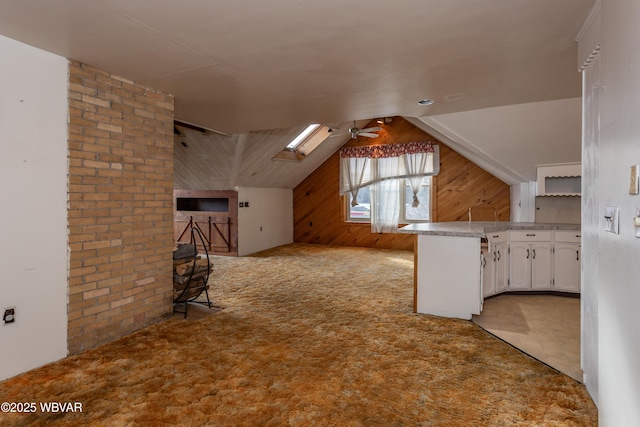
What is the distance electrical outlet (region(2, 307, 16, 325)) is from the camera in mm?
2282

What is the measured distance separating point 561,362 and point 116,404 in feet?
9.65

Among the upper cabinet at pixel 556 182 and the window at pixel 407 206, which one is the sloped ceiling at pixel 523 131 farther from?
the window at pixel 407 206

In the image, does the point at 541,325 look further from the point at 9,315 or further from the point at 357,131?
the point at 9,315

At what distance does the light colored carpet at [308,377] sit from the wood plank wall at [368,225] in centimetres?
382

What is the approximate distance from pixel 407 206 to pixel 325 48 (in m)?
5.86

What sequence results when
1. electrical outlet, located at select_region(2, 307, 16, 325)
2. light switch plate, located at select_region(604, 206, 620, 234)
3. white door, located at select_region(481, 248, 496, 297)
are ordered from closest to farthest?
light switch plate, located at select_region(604, 206, 620, 234), electrical outlet, located at select_region(2, 307, 16, 325), white door, located at select_region(481, 248, 496, 297)

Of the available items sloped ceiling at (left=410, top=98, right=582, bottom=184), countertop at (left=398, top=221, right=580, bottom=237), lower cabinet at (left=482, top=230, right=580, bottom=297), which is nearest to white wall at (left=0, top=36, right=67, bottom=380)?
countertop at (left=398, top=221, right=580, bottom=237)

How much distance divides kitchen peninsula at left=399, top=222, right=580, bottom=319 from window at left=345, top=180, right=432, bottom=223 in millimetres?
3299

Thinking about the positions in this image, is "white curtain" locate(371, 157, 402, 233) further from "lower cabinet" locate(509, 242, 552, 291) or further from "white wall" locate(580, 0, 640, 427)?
"white wall" locate(580, 0, 640, 427)

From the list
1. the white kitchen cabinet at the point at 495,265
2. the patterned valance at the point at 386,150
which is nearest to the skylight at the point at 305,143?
the patterned valance at the point at 386,150

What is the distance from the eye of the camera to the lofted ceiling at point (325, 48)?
1923mm

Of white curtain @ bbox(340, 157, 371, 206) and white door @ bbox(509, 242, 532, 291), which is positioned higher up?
white curtain @ bbox(340, 157, 371, 206)

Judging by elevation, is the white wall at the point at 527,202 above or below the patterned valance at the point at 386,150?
below

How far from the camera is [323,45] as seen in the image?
7.74ft
